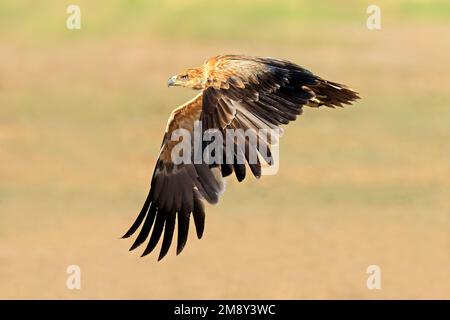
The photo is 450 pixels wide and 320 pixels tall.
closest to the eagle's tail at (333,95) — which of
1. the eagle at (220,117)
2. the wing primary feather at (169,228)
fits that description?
the eagle at (220,117)

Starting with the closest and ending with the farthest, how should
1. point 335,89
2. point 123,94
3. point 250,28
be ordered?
point 335,89 < point 123,94 < point 250,28

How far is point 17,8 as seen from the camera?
2878 cm

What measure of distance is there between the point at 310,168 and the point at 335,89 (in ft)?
25.8

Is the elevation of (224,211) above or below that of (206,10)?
below

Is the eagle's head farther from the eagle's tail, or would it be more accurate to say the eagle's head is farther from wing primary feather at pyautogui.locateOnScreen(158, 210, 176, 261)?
wing primary feather at pyautogui.locateOnScreen(158, 210, 176, 261)

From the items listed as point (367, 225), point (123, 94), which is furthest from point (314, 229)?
point (123, 94)

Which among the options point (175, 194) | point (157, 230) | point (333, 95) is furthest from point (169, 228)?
point (333, 95)

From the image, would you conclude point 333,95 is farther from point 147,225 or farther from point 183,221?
point 147,225

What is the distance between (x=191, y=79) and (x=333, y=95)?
1.13m

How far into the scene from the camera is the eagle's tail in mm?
13734

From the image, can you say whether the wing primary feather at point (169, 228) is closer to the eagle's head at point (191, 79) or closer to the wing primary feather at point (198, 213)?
the wing primary feather at point (198, 213)

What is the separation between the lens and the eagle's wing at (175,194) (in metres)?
13.1

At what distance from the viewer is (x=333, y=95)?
1401 cm

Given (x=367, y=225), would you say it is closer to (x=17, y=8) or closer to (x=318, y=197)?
(x=318, y=197)
